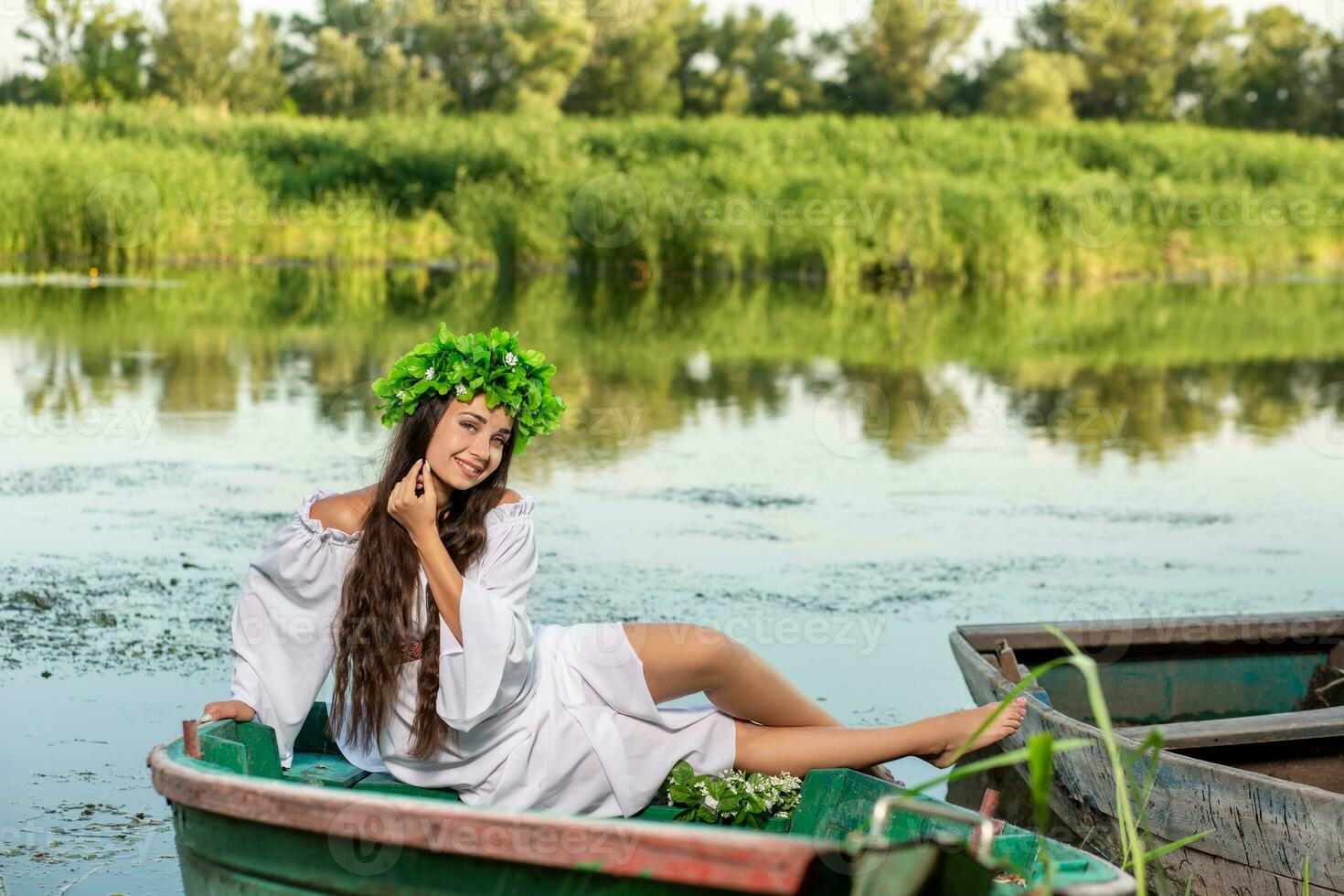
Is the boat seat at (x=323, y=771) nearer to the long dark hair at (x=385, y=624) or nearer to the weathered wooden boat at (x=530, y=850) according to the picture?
the long dark hair at (x=385, y=624)

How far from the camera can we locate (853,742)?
3768mm

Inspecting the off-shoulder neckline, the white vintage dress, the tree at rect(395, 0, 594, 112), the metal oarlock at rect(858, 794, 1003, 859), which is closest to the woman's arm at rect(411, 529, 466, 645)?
the white vintage dress

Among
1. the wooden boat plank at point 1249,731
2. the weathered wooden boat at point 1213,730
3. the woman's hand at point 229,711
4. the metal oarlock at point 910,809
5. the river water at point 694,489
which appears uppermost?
the metal oarlock at point 910,809

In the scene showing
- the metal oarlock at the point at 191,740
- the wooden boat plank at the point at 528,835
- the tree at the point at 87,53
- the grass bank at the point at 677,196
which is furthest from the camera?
the tree at the point at 87,53

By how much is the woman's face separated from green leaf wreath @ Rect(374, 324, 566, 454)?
26 millimetres

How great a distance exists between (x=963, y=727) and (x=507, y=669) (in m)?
1.03

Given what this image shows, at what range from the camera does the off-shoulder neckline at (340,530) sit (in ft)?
12.1

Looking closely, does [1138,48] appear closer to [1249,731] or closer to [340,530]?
[1249,731]

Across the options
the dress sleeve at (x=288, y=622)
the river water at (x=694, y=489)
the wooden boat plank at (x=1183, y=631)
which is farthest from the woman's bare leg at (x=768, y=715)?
the wooden boat plank at (x=1183, y=631)

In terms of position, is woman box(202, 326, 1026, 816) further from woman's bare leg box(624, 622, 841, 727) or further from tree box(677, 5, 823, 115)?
tree box(677, 5, 823, 115)

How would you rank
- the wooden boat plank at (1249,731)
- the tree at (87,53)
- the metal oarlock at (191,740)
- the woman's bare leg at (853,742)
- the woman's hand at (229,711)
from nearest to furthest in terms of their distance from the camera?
the metal oarlock at (191,740) → the woman's hand at (229,711) → the woman's bare leg at (853,742) → the wooden boat plank at (1249,731) → the tree at (87,53)

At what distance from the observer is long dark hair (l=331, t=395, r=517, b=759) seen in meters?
3.66

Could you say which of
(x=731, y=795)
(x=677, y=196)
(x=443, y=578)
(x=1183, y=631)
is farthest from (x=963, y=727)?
(x=677, y=196)

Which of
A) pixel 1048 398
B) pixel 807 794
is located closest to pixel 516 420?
pixel 807 794
